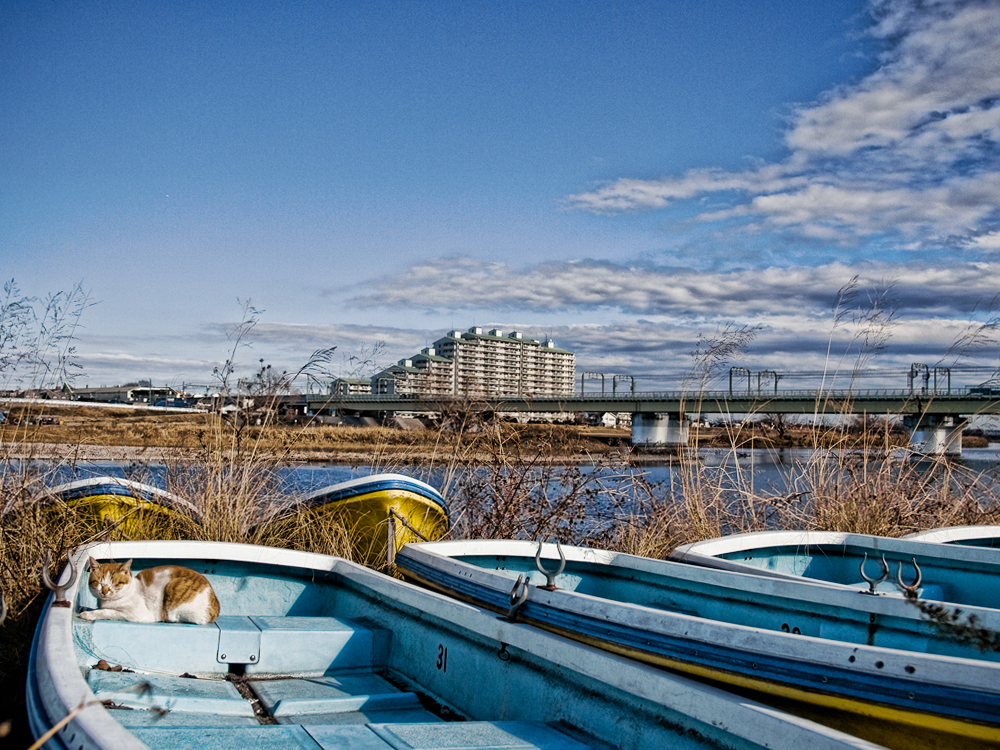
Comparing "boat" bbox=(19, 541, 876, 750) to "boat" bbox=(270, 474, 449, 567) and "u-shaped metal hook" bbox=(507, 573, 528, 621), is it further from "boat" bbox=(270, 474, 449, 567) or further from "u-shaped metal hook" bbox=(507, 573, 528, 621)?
"boat" bbox=(270, 474, 449, 567)

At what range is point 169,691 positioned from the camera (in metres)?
2.95

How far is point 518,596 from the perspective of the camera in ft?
9.44

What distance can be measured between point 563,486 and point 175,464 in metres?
3.17

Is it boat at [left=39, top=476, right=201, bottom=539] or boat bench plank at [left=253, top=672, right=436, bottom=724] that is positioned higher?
boat at [left=39, top=476, right=201, bottom=539]

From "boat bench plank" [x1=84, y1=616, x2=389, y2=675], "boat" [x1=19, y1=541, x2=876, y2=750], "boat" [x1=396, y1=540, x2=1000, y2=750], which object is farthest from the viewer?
"boat bench plank" [x1=84, y1=616, x2=389, y2=675]

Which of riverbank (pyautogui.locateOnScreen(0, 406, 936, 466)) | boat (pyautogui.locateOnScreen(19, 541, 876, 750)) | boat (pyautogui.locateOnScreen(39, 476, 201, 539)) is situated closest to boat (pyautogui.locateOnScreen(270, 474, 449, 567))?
riverbank (pyautogui.locateOnScreen(0, 406, 936, 466))

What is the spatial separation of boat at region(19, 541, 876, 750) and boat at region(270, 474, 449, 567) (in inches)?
47.5

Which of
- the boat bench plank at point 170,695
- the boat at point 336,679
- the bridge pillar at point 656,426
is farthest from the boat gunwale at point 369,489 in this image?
the bridge pillar at point 656,426

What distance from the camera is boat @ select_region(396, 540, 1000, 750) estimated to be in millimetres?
1843

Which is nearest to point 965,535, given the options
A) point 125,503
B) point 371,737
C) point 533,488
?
point 533,488

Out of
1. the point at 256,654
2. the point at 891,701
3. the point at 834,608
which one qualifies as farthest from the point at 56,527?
the point at 891,701

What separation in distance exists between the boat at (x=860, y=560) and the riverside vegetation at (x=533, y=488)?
41.8 inches

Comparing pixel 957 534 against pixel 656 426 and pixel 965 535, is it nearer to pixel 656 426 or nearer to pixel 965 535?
pixel 965 535

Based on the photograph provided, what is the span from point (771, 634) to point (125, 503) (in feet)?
14.7
